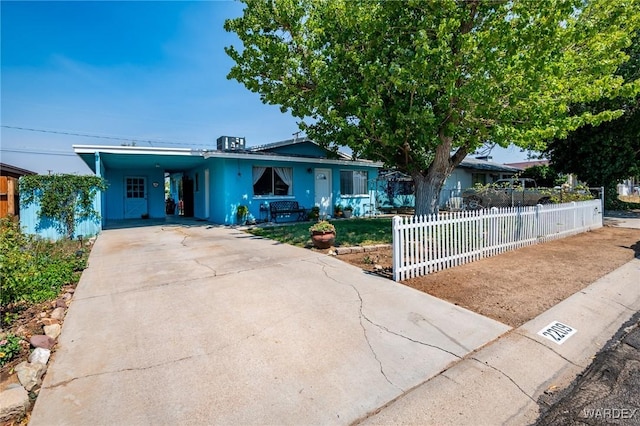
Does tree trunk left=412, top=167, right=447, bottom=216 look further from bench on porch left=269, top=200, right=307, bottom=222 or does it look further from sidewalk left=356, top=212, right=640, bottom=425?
sidewalk left=356, top=212, right=640, bottom=425

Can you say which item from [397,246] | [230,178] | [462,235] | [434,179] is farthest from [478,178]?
[397,246]

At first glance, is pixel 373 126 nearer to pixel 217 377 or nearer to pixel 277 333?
pixel 277 333

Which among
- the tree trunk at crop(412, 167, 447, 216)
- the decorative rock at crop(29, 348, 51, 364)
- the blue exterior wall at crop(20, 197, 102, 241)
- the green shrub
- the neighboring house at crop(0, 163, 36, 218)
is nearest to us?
the decorative rock at crop(29, 348, 51, 364)

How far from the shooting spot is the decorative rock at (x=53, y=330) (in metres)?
3.42

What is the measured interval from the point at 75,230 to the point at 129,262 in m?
5.18

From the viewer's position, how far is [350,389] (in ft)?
8.37

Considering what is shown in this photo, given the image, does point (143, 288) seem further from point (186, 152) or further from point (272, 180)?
point (272, 180)

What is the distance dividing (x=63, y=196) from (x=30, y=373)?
9.23 meters

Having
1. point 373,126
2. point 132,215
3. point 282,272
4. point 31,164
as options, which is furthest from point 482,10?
point 31,164

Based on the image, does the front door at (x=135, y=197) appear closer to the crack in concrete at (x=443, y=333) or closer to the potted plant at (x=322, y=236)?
the potted plant at (x=322, y=236)

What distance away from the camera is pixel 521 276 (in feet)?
18.4

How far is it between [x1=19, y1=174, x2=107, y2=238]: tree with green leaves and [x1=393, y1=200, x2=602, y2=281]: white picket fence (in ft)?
34.1

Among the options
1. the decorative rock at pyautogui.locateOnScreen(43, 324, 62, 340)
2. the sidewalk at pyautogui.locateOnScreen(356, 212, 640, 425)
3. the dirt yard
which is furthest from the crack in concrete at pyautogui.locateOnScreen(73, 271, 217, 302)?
the sidewalk at pyautogui.locateOnScreen(356, 212, 640, 425)

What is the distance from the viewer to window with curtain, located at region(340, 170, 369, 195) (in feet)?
54.5
